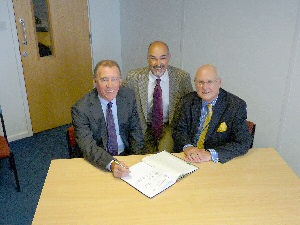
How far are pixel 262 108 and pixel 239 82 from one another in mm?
368

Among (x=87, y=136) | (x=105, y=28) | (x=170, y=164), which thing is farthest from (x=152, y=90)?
(x=105, y=28)

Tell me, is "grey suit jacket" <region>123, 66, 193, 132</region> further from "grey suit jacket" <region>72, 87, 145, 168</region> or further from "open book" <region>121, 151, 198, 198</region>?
"open book" <region>121, 151, 198, 198</region>

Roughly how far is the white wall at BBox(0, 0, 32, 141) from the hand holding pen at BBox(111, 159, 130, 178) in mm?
2501

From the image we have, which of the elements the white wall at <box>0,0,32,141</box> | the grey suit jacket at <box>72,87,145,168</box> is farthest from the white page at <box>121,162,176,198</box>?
the white wall at <box>0,0,32,141</box>

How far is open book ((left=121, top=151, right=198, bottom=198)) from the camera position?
5.73 ft

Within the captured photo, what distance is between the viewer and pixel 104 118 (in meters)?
2.25

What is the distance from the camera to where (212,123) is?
7.22 ft

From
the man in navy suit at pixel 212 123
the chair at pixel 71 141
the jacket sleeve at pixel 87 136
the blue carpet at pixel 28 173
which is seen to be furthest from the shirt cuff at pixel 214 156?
the blue carpet at pixel 28 173

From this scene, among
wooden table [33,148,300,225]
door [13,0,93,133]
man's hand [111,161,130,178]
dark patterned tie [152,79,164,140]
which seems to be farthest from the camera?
door [13,0,93,133]

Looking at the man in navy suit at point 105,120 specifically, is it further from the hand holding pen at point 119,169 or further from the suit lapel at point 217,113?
the suit lapel at point 217,113

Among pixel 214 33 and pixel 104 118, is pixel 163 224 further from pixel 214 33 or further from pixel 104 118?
pixel 214 33

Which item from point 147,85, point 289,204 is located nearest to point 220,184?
point 289,204

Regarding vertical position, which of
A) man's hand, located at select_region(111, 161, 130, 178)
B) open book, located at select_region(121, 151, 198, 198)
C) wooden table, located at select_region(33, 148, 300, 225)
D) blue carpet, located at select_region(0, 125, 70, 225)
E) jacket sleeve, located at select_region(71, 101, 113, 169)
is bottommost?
blue carpet, located at select_region(0, 125, 70, 225)

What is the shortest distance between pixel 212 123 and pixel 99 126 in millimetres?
811
